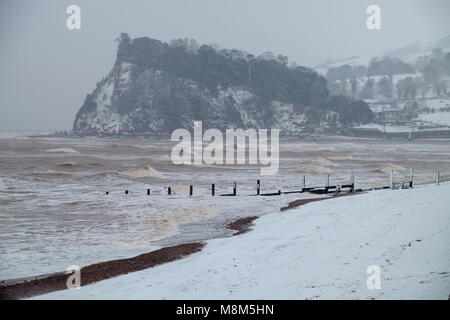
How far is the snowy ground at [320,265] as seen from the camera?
10758 mm

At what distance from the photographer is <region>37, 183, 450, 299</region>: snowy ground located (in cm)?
1076

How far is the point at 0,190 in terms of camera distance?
124 feet

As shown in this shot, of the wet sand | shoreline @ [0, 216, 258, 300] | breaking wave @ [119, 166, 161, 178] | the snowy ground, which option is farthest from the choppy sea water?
the snowy ground

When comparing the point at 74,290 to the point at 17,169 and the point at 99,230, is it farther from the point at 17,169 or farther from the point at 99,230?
the point at 17,169

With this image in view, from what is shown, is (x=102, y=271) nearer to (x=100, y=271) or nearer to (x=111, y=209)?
(x=100, y=271)

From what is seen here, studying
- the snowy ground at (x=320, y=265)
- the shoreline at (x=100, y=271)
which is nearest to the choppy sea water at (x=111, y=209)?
the shoreline at (x=100, y=271)

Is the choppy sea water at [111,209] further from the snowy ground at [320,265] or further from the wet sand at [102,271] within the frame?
the snowy ground at [320,265]

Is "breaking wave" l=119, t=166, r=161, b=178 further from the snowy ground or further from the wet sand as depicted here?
the snowy ground

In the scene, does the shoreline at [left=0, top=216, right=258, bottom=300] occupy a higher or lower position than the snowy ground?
lower

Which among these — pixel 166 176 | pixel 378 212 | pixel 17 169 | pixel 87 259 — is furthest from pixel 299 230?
pixel 17 169

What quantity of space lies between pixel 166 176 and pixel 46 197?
18788mm

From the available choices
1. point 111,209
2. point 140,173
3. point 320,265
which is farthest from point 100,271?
point 140,173

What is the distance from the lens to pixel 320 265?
499 inches
